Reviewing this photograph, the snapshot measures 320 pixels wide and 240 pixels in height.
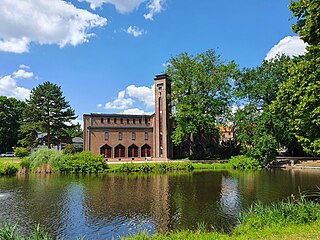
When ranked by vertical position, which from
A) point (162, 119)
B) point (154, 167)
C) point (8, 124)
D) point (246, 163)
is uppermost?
point (8, 124)

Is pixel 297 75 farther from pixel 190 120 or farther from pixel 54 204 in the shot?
pixel 190 120

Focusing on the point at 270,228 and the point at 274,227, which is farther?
the point at 274,227

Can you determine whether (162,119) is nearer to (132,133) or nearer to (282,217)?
(132,133)

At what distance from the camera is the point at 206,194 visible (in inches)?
738

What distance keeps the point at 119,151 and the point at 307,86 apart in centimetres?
3991

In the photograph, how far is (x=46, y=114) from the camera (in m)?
48.1

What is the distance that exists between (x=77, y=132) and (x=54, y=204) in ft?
218

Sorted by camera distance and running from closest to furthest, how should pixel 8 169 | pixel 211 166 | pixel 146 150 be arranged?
1. pixel 8 169
2. pixel 211 166
3. pixel 146 150

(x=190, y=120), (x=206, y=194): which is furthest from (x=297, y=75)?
(x=190, y=120)

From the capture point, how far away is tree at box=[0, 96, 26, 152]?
59.6m

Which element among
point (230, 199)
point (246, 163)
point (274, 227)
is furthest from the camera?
point (246, 163)

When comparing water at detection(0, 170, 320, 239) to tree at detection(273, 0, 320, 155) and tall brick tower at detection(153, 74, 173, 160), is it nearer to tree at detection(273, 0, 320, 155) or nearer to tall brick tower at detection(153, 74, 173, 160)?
tree at detection(273, 0, 320, 155)

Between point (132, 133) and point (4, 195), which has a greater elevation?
point (132, 133)

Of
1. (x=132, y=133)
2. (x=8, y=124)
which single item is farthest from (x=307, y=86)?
(x=8, y=124)
